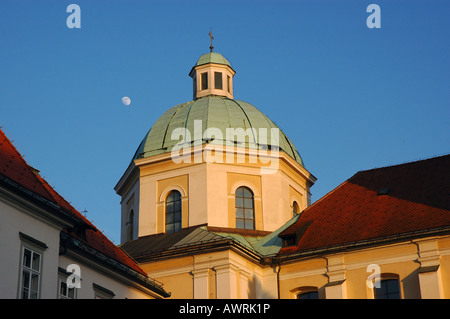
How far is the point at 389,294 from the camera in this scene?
31.6 m

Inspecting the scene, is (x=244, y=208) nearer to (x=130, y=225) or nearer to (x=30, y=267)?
(x=130, y=225)

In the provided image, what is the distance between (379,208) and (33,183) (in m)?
15.7

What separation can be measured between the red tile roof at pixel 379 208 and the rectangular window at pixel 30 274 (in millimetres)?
13464

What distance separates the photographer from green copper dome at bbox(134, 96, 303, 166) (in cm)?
3931

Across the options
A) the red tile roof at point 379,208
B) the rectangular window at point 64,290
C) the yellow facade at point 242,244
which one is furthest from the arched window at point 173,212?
the rectangular window at point 64,290

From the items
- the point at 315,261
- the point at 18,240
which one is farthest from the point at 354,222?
the point at 18,240

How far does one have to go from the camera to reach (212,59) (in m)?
44.7

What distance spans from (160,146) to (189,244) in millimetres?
6835

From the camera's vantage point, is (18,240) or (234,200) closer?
(18,240)

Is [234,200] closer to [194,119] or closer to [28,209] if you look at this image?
[194,119]

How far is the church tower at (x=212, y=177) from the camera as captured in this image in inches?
1465

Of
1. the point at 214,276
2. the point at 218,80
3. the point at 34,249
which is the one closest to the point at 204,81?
the point at 218,80
